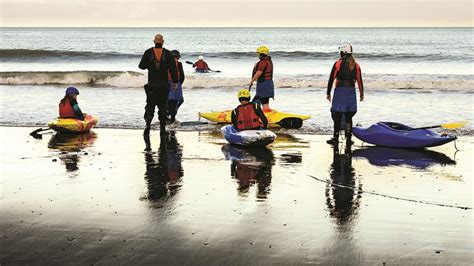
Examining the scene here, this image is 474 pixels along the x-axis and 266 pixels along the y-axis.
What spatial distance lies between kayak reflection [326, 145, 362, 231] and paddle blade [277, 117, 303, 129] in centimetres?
434

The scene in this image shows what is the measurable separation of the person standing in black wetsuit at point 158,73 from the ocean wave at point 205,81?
18.9 m

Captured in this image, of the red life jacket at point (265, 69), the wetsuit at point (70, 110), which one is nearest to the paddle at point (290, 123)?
the red life jacket at point (265, 69)

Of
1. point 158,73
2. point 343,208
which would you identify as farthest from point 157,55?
point 343,208

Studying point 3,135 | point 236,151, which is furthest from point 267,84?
point 3,135

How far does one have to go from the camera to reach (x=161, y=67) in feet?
49.0

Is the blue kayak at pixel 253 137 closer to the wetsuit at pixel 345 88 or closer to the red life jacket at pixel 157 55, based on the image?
the wetsuit at pixel 345 88

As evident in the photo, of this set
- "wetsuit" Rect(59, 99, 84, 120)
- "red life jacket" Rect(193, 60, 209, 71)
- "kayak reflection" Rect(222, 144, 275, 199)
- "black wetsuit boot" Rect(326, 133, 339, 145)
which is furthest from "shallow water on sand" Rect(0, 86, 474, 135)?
"red life jacket" Rect(193, 60, 209, 71)

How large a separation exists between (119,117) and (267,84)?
5.31 meters

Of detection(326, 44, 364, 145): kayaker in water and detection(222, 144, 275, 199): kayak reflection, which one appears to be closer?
detection(222, 144, 275, 199): kayak reflection

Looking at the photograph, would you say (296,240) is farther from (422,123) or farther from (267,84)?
(422,123)

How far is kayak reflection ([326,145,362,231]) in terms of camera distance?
7914mm

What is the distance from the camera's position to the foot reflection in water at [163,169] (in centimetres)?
929

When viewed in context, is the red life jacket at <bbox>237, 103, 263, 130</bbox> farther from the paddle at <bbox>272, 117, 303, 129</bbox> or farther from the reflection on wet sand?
the paddle at <bbox>272, 117, 303, 129</bbox>

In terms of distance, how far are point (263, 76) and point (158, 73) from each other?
2845 mm
